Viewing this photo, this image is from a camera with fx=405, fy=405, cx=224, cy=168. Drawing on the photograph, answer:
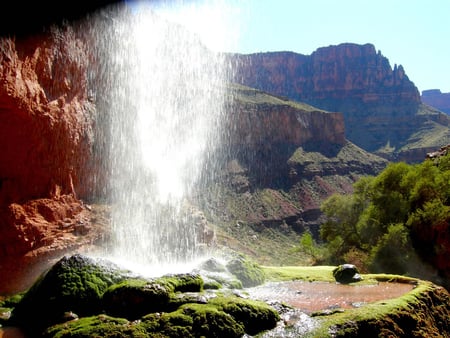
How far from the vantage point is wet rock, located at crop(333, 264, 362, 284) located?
18.9 meters

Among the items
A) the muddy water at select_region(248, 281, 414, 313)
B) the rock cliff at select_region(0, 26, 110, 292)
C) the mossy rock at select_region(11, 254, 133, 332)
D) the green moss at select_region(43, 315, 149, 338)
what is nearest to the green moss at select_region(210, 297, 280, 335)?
the muddy water at select_region(248, 281, 414, 313)

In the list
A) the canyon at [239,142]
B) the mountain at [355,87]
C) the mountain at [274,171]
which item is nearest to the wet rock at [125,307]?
the canyon at [239,142]

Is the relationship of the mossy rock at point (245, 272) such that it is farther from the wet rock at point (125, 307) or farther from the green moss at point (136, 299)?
the green moss at point (136, 299)

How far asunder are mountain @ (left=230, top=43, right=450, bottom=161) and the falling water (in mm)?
113029

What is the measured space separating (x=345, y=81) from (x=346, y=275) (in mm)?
179570

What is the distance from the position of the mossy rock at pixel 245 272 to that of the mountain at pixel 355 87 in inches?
4945

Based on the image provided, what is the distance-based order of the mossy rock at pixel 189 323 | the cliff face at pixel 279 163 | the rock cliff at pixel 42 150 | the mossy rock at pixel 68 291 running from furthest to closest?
the cliff face at pixel 279 163 → the rock cliff at pixel 42 150 → the mossy rock at pixel 68 291 → the mossy rock at pixel 189 323

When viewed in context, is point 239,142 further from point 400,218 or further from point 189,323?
point 189,323

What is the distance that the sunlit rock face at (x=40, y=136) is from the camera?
723 inches

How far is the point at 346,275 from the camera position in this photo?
63.0 ft

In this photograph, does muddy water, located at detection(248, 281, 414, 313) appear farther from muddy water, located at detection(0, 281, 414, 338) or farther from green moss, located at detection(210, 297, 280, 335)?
green moss, located at detection(210, 297, 280, 335)

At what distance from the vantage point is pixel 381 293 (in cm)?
1530

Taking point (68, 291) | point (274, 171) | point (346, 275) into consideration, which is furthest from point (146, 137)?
point (274, 171)

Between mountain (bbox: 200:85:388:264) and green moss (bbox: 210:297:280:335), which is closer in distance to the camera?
green moss (bbox: 210:297:280:335)
